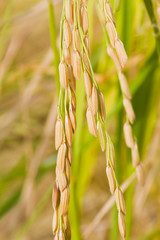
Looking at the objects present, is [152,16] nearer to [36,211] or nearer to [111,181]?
[111,181]

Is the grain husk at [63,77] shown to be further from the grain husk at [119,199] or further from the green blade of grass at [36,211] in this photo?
the green blade of grass at [36,211]

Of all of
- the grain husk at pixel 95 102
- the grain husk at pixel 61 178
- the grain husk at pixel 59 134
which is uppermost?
the grain husk at pixel 95 102

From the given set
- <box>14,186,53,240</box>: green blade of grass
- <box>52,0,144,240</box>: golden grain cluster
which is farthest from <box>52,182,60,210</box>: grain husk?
<box>14,186,53,240</box>: green blade of grass

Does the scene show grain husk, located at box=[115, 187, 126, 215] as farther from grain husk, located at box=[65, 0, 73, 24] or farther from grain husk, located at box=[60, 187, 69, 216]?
grain husk, located at box=[65, 0, 73, 24]

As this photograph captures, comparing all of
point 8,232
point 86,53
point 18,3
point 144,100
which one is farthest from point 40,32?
point 86,53

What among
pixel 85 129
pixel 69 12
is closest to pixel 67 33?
pixel 69 12

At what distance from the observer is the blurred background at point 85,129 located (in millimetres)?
596

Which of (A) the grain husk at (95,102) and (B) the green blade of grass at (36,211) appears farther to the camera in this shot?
(B) the green blade of grass at (36,211)

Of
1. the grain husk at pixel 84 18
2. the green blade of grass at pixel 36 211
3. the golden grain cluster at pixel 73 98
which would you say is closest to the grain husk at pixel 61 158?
the golden grain cluster at pixel 73 98

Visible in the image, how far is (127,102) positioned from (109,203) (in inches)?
15.7

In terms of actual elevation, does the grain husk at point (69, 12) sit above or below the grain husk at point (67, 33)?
above

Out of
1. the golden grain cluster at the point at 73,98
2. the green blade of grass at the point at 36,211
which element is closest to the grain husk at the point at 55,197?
the golden grain cluster at the point at 73,98

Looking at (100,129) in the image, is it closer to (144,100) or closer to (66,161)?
(66,161)

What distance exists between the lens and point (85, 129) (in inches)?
31.4
